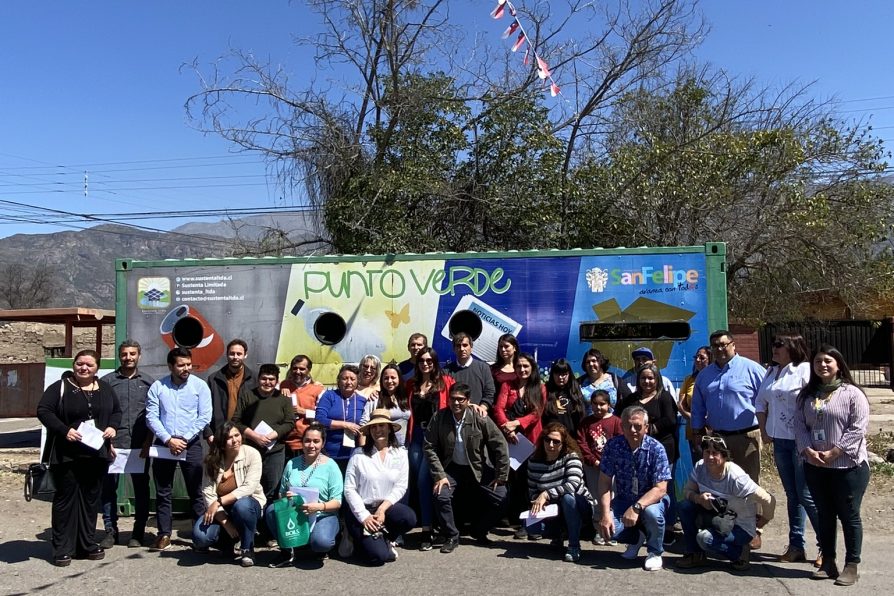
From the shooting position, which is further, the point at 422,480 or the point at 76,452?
the point at 422,480

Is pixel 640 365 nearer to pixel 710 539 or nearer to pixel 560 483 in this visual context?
pixel 560 483

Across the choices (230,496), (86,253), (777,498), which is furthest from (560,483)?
(86,253)

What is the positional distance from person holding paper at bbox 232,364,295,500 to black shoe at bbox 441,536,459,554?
1.58 meters

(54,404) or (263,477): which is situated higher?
(54,404)

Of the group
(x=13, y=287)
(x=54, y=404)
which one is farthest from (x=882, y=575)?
(x=13, y=287)

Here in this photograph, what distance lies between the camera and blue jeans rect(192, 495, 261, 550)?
6.45 m

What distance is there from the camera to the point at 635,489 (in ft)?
21.0

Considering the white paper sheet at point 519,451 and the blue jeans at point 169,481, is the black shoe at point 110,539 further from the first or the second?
the white paper sheet at point 519,451

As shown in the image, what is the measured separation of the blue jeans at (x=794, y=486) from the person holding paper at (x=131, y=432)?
17.6 feet

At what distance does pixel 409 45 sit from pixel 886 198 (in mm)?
8667

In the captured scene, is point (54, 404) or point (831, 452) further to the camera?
point (54, 404)

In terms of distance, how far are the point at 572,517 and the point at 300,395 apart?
2.76 metres

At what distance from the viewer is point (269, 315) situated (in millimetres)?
8570

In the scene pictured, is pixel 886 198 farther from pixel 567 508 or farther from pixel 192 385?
pixel 192 385
